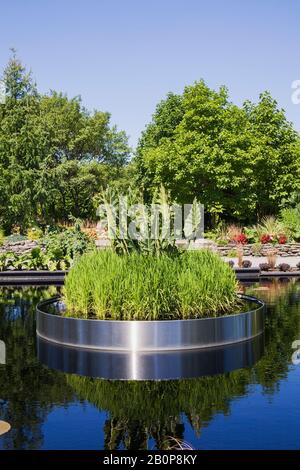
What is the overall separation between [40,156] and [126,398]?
3447 cm

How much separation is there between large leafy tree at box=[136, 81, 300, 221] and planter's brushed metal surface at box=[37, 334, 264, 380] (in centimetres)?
2943

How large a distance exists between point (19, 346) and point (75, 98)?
162ft

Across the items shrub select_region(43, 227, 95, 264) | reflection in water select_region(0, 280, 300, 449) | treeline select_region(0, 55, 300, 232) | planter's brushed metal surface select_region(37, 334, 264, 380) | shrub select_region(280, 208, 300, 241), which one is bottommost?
reflection in water select_region(0, 280, 300, 449)

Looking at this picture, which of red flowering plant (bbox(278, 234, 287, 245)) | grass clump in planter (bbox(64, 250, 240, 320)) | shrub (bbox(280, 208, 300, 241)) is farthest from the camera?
shrub (bbox(280, 208, 300, 241))

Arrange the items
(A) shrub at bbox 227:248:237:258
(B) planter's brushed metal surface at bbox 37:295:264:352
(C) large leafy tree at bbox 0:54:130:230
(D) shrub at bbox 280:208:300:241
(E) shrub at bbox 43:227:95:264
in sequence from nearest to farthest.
A: 1. (B) planter's brushed metal surface at bbox 37:295:264:352
2. (E) shrub at bbox 43:227:95:264
3. (A) shrub at bbox 227:248:237:258
4. (D) shrub at bbox 280:208:300:241
5. (C) large leafy tree at bbox 0:54:130:230

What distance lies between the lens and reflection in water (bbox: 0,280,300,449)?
6230 millimetres

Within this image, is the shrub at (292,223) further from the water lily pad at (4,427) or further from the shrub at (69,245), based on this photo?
the water lily pad at (4,427)

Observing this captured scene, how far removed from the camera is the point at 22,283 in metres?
21.1

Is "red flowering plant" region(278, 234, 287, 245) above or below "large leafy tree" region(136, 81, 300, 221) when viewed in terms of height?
below

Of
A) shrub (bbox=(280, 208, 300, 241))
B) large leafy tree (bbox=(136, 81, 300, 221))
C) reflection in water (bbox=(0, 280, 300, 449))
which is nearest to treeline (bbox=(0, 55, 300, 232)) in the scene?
large leafy tree (bbox=(136, 81, 300, 221))

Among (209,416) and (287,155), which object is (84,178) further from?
(209,416)

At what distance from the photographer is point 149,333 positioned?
9.87 metres

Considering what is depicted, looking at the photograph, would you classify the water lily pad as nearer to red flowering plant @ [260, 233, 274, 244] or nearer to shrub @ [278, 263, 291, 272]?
→ shrub @ [278, 263, 291, 272]

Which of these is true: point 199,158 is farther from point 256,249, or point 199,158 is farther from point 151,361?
point 151,361
